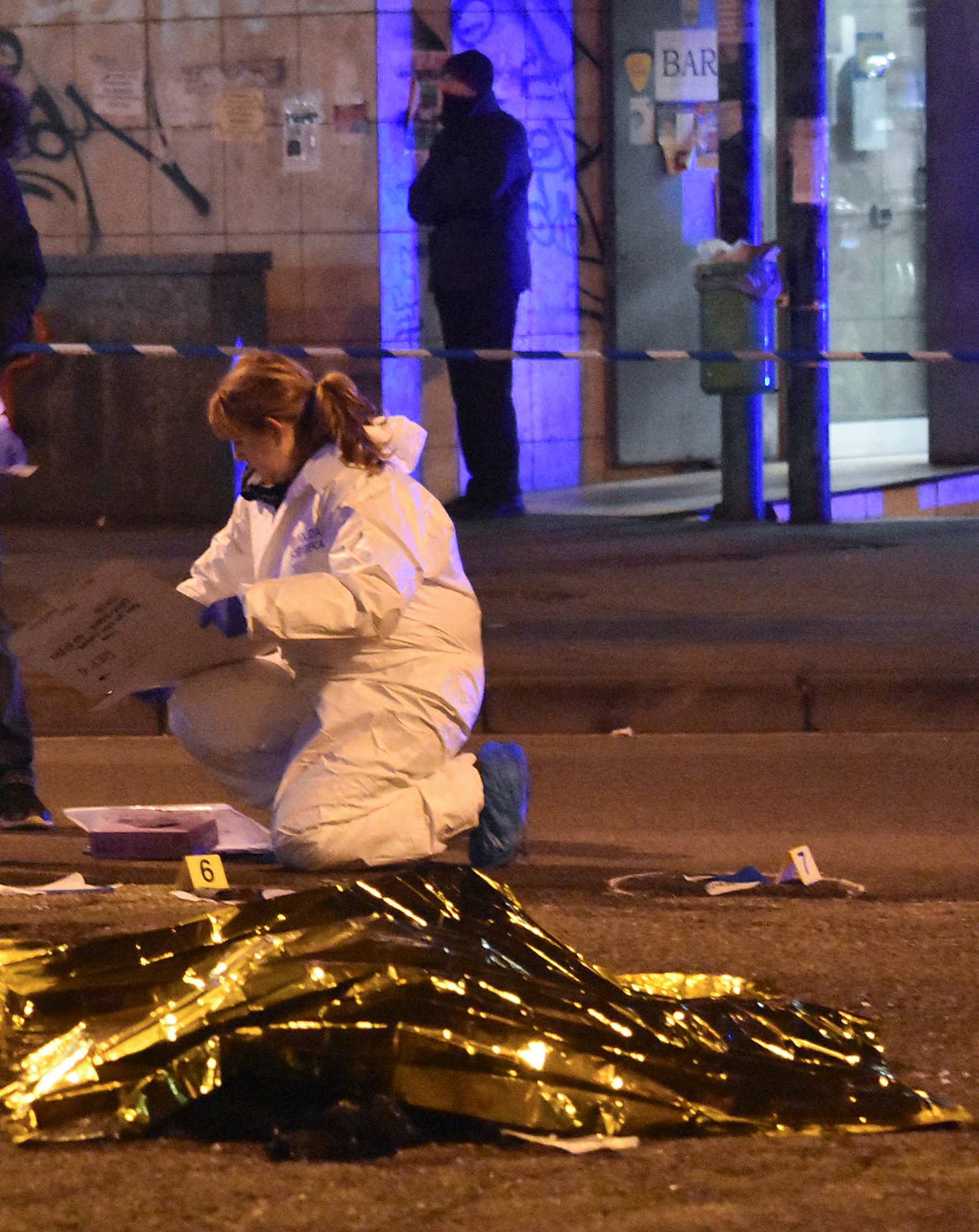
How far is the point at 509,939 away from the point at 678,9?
1046 centimetres

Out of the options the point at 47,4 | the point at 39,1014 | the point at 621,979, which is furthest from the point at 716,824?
the point at 47,4

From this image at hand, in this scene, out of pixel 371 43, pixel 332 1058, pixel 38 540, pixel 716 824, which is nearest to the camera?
pixel 332 1058

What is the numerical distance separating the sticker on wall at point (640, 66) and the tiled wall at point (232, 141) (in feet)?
2.00

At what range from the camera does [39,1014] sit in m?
3.93

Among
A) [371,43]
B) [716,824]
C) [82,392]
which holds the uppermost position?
[371,43]

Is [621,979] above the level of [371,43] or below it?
below

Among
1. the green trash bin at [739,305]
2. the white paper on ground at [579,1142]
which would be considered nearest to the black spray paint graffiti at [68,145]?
the green trash bin at [739,305]

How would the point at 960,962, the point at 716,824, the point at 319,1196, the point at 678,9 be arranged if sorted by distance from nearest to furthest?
the point at 319,1196 → the point at 960,962 → the point at 716,824 → the point at 678,9

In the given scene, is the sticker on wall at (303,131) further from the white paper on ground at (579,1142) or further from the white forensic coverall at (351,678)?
the white paper on ground at (579,1142)

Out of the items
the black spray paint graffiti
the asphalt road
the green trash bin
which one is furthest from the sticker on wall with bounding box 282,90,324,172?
the asphalt road

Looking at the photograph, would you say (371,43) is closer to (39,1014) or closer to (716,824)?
(716,824)

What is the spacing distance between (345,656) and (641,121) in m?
8.73

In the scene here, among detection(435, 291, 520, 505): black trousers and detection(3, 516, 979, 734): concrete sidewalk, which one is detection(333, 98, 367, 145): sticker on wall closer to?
detection(435, 291, 520, 505): black trousers

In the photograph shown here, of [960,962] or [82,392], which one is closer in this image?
[960,962]
